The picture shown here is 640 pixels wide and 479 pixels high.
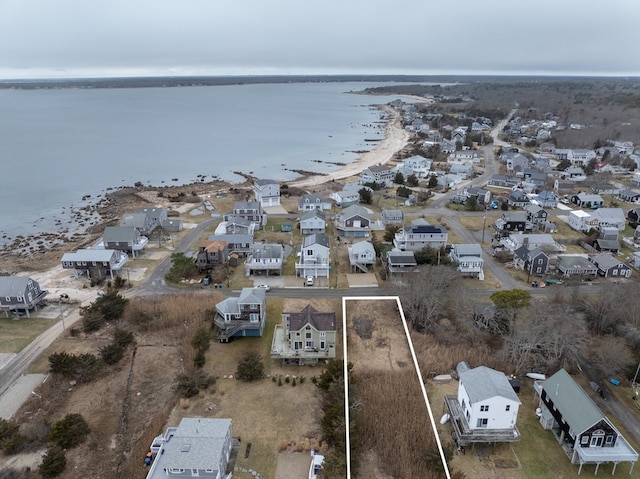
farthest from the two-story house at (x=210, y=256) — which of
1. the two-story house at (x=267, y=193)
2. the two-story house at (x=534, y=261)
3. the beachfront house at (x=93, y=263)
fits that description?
the two-story house at (x=534, y=261)

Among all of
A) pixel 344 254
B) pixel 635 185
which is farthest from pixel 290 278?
pixel 635 185

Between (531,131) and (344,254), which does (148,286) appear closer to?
(344,254)

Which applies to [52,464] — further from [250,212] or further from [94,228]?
[94,228]

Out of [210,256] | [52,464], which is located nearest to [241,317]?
[210,256]

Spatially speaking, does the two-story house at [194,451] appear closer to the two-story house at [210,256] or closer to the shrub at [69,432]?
the shrub at [69,432]

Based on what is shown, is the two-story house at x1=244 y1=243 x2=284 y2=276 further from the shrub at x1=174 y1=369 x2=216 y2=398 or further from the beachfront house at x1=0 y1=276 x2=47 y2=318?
the beachfront house at x1=0 y1=276 x2=47 y2=318

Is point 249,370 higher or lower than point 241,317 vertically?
lower
